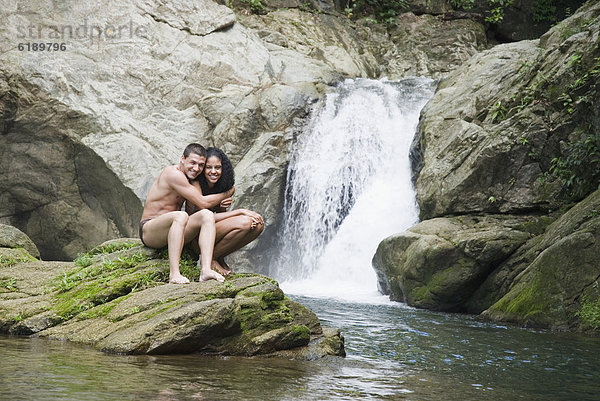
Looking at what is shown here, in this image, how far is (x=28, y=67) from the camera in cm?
1669

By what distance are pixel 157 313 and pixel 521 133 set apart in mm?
8656

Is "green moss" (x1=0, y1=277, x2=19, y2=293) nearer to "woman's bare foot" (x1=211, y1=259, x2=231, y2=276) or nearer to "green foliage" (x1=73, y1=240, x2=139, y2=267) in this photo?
"green foliage" (x1=73, y1=240, x2=139, y2=267)

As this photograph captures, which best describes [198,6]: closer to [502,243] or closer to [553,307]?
[502,243]

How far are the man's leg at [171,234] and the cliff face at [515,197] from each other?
216 inches

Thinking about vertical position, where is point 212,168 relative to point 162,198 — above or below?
above

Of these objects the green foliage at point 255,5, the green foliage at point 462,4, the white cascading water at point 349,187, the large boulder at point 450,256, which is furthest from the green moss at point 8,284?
the green foliage at point 462,4

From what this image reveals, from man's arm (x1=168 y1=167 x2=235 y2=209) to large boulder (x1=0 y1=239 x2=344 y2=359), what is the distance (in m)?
0.65

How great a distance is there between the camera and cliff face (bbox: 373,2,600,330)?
9.70m

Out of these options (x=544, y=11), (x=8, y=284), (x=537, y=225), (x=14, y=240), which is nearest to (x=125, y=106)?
(x=14, y=240)

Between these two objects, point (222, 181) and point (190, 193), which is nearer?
point (190, 193)

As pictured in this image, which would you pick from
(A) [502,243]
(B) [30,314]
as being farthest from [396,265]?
(B) [30,314]

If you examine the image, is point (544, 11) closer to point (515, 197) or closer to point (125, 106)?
point (515, 197)

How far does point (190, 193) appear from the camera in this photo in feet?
22.9

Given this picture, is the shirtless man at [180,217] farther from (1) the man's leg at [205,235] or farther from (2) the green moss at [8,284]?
(2) the green moss at [8,284]
